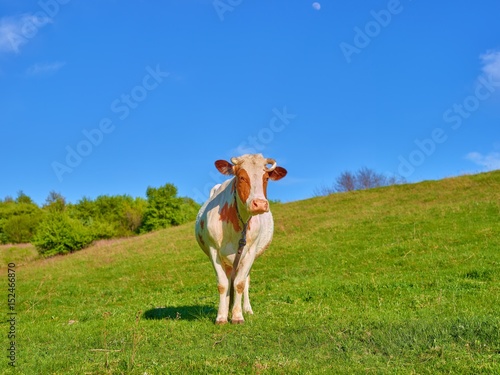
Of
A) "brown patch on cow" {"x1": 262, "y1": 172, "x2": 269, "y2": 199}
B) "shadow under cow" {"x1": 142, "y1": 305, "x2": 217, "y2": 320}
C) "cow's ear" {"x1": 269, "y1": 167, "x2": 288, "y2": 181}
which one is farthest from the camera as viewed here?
A: "shadow under cow" {"x1": 142, "y1": 305, "x2": 217, "y2": 320}

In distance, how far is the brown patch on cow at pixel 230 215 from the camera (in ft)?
30.1

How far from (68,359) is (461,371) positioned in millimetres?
5319

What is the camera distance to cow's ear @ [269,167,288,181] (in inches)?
357

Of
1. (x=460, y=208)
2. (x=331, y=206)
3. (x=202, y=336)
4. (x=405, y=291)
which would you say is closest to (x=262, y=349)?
(x=202, y=336)

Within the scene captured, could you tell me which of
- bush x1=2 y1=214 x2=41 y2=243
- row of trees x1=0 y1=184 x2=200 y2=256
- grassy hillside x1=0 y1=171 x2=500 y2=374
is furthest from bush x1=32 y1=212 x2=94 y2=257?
bush x1=2 y1=214 x2=41 y2=243

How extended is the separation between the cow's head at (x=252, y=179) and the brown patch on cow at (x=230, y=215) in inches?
19.3

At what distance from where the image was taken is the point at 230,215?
9242mm

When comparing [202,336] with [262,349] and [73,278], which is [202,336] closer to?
[262,349]

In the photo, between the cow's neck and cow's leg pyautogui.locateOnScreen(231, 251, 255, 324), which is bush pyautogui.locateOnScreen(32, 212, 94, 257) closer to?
cow's leg pyautogui.locateOnScreen(231, 251, 255, 324)

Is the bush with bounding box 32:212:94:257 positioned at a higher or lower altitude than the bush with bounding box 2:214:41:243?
lower

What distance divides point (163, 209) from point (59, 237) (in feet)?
95.5

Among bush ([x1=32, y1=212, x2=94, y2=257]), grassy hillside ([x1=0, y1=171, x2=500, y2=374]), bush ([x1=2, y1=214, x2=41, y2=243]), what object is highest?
bush ([x1=2, y1=214, x2=41, y2=243])

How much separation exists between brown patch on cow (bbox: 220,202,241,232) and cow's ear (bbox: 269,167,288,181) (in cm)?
93

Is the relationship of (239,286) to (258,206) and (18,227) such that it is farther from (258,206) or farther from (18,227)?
(18,227)
